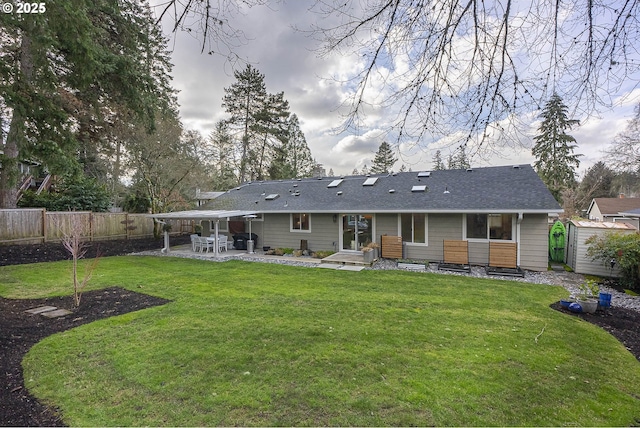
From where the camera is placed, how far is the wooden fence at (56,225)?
1146cm

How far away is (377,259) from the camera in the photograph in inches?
455

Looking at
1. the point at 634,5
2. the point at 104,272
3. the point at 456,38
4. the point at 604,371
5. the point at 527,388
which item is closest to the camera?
the point at 634,5

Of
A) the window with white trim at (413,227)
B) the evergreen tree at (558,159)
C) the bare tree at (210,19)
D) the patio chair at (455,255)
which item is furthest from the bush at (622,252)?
the evergreen tree at (558,159)

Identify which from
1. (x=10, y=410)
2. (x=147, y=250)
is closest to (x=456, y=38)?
(x=10, y=410)

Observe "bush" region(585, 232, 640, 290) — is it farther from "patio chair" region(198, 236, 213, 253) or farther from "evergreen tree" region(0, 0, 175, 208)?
"patio chair" region(198, 236, 213, 253)

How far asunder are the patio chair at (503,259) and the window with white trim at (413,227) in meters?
2.28

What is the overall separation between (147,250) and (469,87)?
16171mm

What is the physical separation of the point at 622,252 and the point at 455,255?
4.26 metres

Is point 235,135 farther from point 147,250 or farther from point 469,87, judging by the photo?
point 469,87

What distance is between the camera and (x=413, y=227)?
1144 centimetres

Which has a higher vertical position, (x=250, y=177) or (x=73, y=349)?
(x=250, y=177)

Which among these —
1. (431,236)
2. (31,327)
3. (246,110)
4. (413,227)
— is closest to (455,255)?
(431,236)

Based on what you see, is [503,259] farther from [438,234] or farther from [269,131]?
[269,131]

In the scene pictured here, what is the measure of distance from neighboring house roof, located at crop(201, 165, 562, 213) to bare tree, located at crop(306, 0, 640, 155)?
8.26 m
